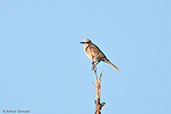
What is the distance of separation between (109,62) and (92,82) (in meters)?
6.83

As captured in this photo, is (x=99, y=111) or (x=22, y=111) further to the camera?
(x=22, y=111)

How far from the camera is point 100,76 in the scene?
9609 millimetres

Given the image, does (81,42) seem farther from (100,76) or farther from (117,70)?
(100,76)

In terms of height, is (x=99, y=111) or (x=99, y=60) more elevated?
(x=99, y=60)

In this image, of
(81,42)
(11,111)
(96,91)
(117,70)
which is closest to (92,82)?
(96,91)

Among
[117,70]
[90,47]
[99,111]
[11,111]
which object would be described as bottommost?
[99,111]

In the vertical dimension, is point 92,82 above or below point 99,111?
above

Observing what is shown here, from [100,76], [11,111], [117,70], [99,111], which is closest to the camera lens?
[99,111]

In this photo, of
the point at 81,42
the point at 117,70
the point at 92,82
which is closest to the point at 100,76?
the point at 92,82

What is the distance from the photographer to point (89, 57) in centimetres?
1602

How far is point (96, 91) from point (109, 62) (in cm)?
705

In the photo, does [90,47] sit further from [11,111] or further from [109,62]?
[11,111]

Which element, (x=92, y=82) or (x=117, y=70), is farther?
(x=117, y=70)

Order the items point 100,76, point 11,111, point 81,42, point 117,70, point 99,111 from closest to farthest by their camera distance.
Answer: point 99,111 < point 100,76 < point 11,111 < point 117,70 < point 81,42
